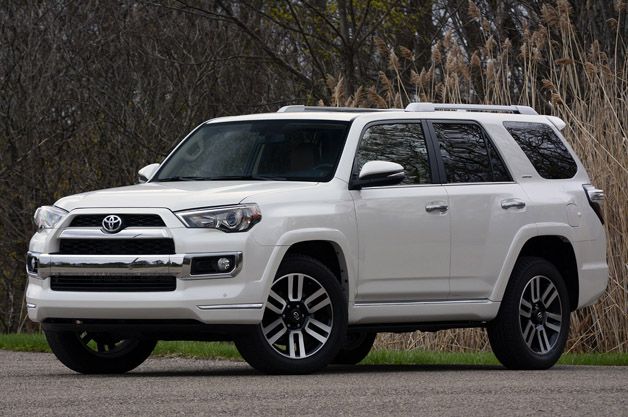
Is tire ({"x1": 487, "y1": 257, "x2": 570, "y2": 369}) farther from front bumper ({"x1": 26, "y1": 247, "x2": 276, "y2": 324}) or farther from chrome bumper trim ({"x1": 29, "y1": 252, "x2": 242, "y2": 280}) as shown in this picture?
chrome bumper trim ({"x1": 29, "y1": 252, "x2": 242, "y2": 280})

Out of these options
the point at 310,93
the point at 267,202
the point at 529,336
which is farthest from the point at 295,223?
the point at 310,93

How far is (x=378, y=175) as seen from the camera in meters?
11.4

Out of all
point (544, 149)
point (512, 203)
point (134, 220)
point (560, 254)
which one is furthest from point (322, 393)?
point (544, 149)

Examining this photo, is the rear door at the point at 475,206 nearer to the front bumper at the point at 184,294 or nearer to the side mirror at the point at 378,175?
the side mirror at the point at 378,175

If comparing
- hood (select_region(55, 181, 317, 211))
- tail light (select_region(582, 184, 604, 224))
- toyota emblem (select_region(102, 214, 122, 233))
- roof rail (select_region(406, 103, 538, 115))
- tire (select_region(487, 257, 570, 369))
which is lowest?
Answer: tire (select_region(487, 257, 570, 369))

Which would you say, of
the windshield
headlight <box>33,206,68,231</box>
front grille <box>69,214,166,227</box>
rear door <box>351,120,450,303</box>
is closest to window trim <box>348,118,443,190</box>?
rear door <box>351,120,450,303</box>

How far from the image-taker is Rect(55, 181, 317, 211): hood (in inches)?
425

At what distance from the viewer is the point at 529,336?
12.6m

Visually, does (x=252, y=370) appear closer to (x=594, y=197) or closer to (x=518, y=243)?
(x=518, y=243)

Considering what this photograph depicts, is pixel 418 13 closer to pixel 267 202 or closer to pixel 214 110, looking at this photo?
pixel 214 110

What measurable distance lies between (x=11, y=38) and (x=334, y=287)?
1259 centimetres

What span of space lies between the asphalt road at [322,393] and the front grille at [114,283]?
58cm

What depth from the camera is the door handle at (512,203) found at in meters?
12.4

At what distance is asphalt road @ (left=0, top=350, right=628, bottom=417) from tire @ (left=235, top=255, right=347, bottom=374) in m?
0.13
